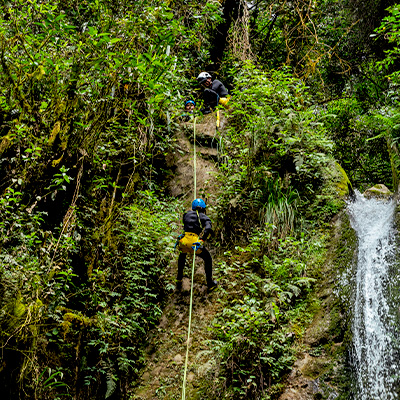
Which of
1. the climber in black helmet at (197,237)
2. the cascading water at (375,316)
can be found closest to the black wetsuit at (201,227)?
the climber in black helmet at (197,237)

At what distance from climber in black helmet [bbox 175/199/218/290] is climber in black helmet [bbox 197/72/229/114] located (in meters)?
4.42

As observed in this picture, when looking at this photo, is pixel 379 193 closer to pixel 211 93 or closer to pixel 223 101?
pixel 223 101

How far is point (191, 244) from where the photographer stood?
5.62 metres

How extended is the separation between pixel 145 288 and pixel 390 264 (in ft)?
12.1

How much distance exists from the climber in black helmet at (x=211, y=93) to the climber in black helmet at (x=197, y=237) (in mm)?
4419

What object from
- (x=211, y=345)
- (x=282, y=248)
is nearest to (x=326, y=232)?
(x=282, y=248)

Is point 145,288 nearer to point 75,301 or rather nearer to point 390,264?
point 75,301

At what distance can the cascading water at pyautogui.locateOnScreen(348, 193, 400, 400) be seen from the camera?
3.92m

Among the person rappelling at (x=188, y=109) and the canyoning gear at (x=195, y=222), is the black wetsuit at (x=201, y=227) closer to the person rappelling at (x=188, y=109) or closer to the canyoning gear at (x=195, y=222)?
the canyoning gear at (x=195, y=222)

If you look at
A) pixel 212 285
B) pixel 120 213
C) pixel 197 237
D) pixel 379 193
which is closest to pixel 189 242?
pixel 197 237

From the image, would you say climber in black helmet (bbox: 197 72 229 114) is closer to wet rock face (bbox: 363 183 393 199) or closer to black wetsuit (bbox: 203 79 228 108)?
black wetsuit (bbox: 203 79 228 108)

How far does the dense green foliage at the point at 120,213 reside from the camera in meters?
4.24

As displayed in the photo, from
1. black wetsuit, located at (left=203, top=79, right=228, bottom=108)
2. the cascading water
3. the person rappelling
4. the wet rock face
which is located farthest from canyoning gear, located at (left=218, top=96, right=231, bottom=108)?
the cascading water

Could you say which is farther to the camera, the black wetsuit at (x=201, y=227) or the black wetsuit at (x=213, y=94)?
the black wetsuit at (x=213, y=94)
